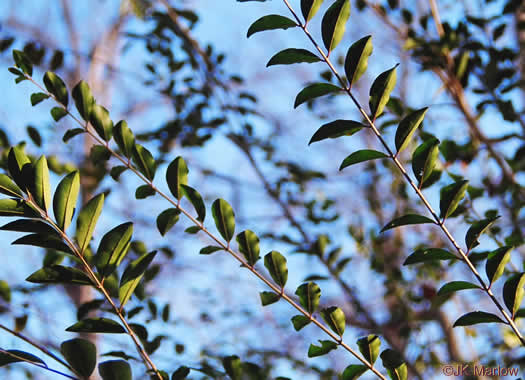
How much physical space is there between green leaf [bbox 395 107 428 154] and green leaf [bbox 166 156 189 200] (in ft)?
1.00

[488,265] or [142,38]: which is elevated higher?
[142,38]

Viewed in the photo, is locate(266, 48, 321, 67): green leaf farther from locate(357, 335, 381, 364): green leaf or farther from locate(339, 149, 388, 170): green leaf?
locate(357, 335, 381, 364): green leaf

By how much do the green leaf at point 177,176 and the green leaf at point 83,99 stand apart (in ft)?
0.59

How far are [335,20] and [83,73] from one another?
5.19 meters

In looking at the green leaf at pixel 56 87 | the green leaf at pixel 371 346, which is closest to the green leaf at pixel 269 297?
the green leaf at pixel 371 346

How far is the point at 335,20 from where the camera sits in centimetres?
57

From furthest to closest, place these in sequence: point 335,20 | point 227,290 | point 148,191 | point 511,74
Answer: point 227,290, point 511,74, point 148,191, point 335,20

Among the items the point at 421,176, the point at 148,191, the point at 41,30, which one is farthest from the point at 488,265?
the point at 41,30

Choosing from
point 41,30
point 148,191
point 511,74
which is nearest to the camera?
point 148,191

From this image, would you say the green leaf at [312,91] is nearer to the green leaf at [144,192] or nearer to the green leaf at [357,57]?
the green leaf at [357,57]

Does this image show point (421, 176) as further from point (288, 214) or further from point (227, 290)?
point (227, 290)

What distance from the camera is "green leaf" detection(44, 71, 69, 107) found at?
0.78 metres

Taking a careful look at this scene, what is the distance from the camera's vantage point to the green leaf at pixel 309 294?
0.64m

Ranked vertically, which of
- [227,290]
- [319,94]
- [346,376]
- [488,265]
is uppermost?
[319,94]
